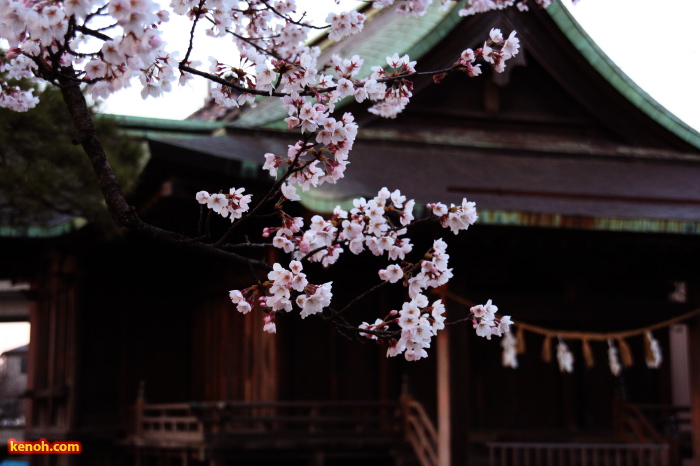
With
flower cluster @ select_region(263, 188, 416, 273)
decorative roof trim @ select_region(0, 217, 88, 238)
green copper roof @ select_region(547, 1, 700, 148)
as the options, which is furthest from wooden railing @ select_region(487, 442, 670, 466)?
decorative roof trim @ select_region(0, 217, 88, 238)

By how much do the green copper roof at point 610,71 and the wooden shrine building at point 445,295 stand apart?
29 millimetres

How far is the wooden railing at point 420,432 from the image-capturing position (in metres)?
10.0

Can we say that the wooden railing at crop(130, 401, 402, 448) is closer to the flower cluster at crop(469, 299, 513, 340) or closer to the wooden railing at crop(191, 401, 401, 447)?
the wooden railing at crop(191, 401, 401, 447)

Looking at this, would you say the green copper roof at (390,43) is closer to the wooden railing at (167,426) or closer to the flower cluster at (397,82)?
the wooden railing at (167,426)

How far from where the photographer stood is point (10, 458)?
22.8 meters

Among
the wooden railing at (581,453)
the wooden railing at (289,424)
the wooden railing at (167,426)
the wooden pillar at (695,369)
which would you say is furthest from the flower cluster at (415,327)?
the wooden pillar at (695,369)

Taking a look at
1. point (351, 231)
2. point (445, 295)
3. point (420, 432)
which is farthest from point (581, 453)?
point (351, 231)

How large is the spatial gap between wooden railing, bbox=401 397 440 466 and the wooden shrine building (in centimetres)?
4

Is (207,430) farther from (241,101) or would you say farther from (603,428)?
(241,101)

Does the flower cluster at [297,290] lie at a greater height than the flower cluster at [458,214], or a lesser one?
lesser

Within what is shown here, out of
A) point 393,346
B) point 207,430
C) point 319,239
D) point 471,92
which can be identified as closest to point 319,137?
point 319,239

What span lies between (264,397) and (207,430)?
102cm

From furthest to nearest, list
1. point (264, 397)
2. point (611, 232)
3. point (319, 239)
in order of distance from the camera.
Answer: point (264, 397), point (611, 232), point (319, 239)

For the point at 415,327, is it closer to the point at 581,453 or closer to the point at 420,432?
the point at 581,453
